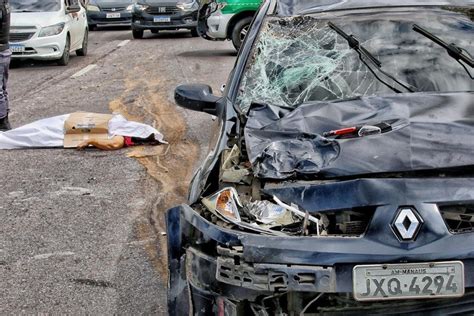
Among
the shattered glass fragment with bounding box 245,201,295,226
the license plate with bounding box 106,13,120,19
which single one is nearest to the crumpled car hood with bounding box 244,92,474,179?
the shattered glass fragment with bounding box 245,201,295,226

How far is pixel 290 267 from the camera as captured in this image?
3.02 meters

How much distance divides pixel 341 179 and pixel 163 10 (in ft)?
65.8

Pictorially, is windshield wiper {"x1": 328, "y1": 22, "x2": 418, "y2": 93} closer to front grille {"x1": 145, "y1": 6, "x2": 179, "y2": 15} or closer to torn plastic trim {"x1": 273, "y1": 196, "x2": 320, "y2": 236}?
torn plastic trim {"x1": 273, "y1": 196, "x2": 320, "y2": 236}

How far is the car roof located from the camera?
16.1 feet

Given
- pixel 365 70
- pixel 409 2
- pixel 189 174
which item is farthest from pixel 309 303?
pixel 189 174

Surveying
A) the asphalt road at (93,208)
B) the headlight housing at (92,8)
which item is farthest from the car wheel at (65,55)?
the headlight housing at (92,8)

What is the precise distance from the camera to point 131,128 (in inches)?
348

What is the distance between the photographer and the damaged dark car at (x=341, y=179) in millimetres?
3012

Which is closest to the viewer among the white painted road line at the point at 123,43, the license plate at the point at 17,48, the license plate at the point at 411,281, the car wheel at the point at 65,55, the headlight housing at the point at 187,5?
the license plate at the point at 411,281

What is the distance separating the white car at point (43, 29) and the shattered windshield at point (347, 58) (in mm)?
12168

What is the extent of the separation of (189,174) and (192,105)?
2597 millimetres

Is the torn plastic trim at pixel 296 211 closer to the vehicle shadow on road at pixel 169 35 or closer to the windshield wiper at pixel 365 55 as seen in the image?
the windshield wiper at pixel 365 55

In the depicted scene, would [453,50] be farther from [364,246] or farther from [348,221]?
[364,246]

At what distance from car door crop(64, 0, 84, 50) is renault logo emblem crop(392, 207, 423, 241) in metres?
14.9
